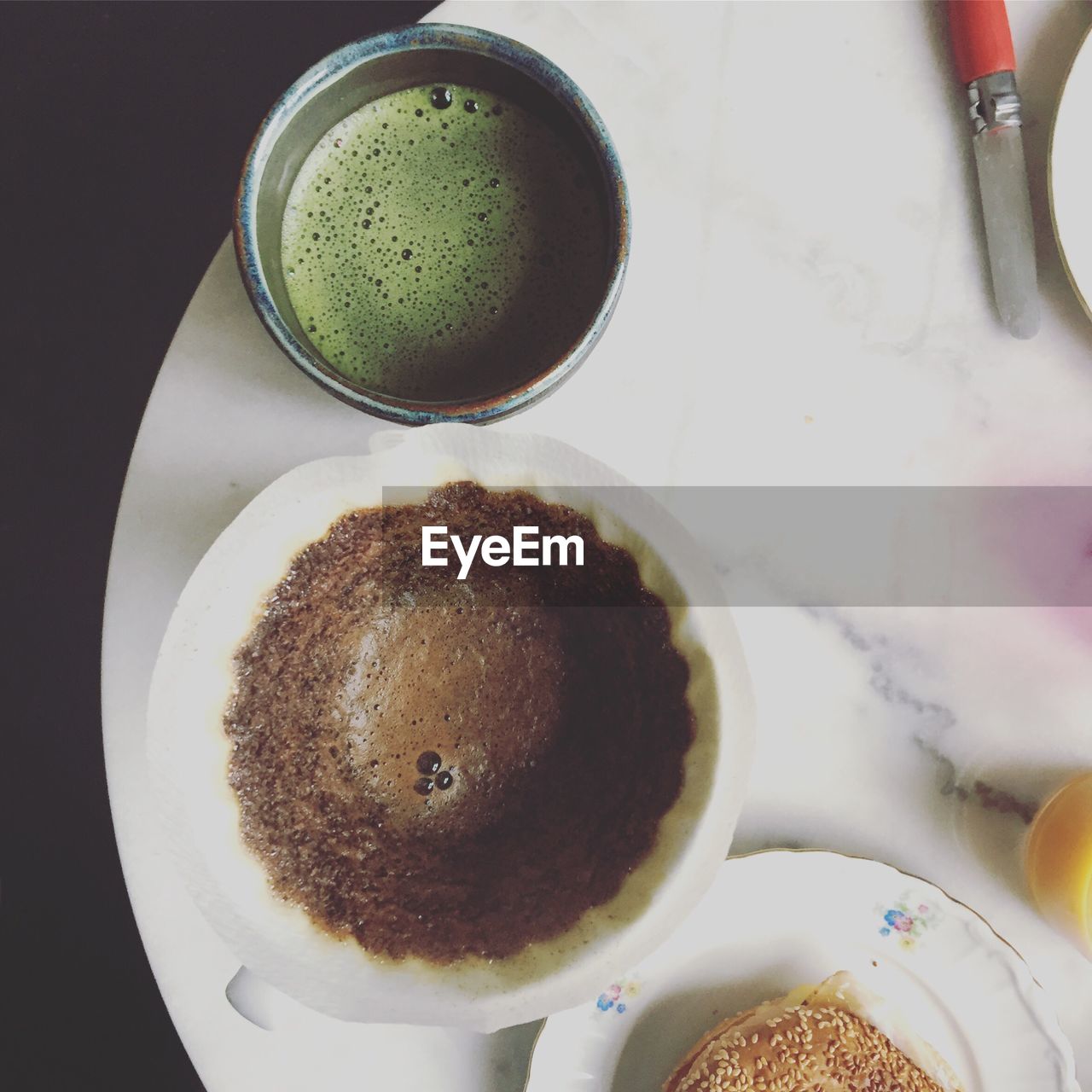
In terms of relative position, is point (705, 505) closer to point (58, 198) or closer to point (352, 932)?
point (352, 932)

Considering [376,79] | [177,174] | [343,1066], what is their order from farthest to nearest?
[177,174], [343,1066], [376,79]

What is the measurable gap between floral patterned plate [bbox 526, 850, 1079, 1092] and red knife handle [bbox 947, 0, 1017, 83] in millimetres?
672

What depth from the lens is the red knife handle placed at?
84 cm

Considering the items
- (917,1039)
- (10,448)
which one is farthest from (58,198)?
(917,1039)

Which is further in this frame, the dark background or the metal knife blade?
the dark background

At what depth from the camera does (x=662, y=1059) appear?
0.89 meters

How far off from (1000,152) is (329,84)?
0.56m

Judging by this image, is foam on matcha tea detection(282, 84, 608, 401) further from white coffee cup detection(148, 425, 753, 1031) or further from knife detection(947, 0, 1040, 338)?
knife detection(947, 0, 1040, 338)

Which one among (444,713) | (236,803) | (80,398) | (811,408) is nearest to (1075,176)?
(811,408)

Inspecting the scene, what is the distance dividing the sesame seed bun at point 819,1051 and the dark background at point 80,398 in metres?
0.89

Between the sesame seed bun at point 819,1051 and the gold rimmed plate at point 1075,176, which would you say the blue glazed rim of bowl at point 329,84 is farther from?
the sesame seed bun at point 819,1051

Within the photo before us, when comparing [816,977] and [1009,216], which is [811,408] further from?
[816,977]

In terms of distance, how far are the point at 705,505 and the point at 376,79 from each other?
43 cm

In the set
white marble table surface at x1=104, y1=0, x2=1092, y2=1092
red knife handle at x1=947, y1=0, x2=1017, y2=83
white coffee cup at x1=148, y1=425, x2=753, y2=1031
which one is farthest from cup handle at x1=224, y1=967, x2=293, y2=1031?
red knife handle at x1=947, y1=0, x2=1017, y2=83
